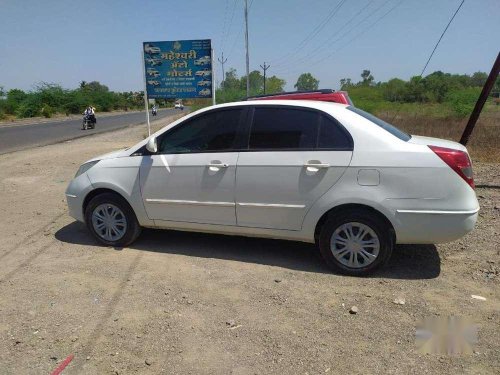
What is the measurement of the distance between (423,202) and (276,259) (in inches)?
62.0

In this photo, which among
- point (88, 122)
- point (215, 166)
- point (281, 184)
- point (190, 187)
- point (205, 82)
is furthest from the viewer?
point (88, 122)

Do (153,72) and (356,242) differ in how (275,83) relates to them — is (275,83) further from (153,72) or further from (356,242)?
(356,242)

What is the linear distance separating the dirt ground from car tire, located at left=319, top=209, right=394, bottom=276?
0.47 feet

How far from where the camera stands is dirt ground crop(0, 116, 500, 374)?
264cm

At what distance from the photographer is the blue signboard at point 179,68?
395 inches

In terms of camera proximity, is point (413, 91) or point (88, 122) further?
point (413, 91)

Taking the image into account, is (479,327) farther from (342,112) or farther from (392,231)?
(342,112)

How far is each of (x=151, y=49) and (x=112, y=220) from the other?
22.2 feet

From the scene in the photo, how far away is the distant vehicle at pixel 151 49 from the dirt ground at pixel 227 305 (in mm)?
6326

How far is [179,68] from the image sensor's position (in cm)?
1015

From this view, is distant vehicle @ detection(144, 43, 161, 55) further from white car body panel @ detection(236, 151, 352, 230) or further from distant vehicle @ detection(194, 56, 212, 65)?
white car body panel @ detection(236, 151, 352, 230)

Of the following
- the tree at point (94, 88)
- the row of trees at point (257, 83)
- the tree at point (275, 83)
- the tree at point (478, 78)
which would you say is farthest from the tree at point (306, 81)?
Result: the tree at point (94, 88)

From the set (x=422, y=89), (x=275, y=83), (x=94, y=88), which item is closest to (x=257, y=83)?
(x=275, y=83)

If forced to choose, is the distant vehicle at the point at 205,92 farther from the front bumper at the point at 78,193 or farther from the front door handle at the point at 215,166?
the front door handle at the point at 215,166
